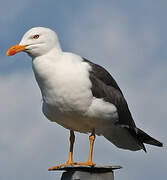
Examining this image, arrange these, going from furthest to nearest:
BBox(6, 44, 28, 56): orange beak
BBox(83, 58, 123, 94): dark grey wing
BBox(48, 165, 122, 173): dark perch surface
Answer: BBox(83, 58, 123, 94): dark grey wing
BBox(6, 44, 28, 56): orange beak
BBox(48, 165, 122, 173): dark perch surface

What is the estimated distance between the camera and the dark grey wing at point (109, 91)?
10453 millimetres

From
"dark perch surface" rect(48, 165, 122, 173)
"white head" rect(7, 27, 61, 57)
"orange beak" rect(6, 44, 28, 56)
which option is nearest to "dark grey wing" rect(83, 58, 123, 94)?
"white head" rect(7, 27, 61, 57)

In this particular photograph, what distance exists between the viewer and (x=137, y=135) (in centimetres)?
1152

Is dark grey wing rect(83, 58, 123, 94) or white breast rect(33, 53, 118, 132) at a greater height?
dark grey wing rect(83, 58, 123, 94)

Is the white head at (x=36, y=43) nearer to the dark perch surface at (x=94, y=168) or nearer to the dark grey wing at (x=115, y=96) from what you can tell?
the dark grey wing at (x=115, y=96)

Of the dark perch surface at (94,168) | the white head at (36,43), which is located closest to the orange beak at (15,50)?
the white head at (36,43)

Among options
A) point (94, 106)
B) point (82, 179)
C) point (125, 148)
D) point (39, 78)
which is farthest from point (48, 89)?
point (125, 148)

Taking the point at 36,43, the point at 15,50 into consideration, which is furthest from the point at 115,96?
the point at 15,50

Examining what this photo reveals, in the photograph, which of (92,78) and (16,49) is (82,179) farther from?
(16,49)

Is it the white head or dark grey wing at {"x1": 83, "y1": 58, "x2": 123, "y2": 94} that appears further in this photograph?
dark grey wing at {"x1": 83, "y1": 58, "x2": 123, "y2": 94}

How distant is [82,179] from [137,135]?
282 centimetres

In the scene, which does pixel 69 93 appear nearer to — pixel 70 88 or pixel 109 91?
pixel 70 88

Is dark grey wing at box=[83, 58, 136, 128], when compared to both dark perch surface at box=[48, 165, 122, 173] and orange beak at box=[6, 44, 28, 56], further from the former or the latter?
dark perch surface at box=[48, 165, 122, 173]

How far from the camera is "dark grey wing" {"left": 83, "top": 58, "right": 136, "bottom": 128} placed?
10.5m
